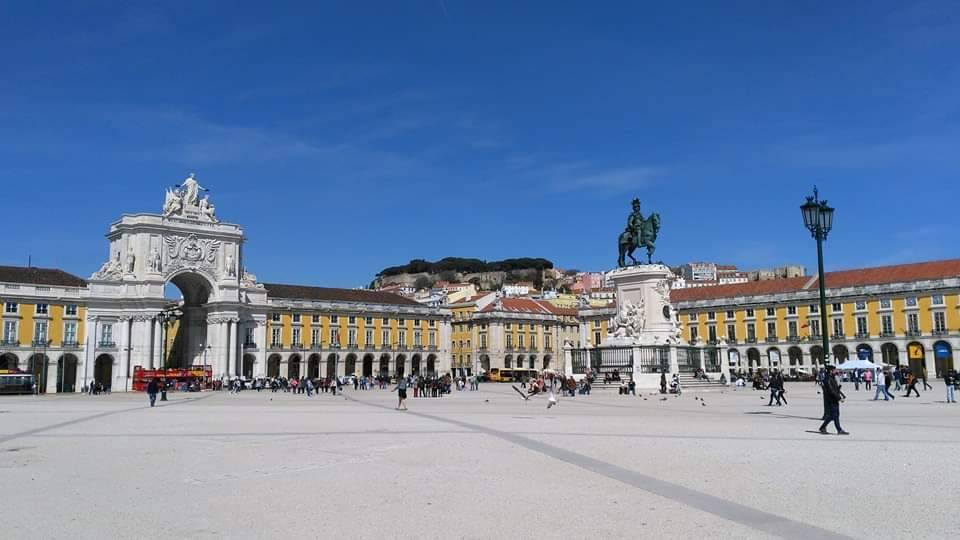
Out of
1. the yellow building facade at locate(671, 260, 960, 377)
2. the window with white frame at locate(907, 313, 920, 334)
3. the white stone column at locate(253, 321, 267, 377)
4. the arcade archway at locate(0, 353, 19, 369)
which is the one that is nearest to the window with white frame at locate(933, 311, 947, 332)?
the yellow building facade at locate(671, 260, 960, 377)

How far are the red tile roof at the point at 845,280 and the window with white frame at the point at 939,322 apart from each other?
140 inches

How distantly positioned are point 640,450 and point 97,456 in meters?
9.00

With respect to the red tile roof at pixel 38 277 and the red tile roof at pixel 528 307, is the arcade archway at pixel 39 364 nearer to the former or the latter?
the red tile roof at pixel 38 277

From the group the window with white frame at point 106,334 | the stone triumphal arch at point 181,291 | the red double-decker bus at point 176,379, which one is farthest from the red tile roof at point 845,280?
the window with white frame at point 106,334

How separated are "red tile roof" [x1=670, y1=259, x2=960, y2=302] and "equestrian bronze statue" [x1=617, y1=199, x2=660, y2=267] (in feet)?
153

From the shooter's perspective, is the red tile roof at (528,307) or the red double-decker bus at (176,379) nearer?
the red double-decker bus at (176,379)

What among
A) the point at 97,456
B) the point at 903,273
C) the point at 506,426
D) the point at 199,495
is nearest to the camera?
the point at 199,495

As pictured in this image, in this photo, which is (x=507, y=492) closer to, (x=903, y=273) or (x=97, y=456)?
(x=97, y=456)

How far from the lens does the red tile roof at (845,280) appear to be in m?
78.3

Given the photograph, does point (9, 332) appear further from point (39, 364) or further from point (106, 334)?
point (106, 334)

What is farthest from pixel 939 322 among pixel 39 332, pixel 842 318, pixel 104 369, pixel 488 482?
pixel 39 332

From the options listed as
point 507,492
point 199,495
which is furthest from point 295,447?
point 507,492

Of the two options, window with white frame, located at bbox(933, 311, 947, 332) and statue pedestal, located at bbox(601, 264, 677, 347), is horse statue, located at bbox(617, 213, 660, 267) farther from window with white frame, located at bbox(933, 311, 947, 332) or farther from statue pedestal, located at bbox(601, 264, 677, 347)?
window with white frame, located at bbox(933, 311, 947, 332)

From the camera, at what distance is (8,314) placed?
68438 millimetres
